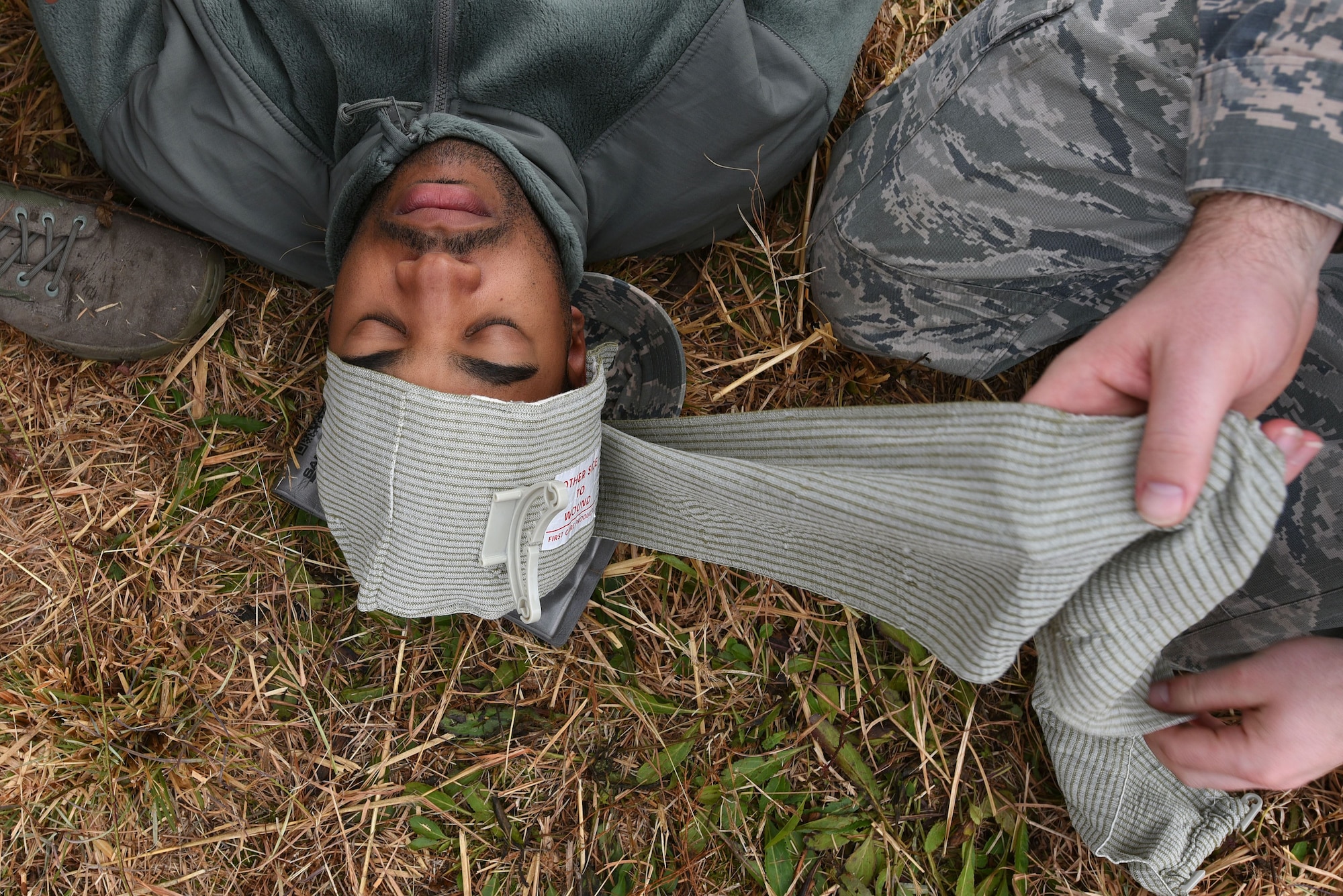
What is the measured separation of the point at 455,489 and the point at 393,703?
3.67ft

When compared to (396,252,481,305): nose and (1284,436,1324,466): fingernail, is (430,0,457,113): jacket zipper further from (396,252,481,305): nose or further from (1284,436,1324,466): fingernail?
(1284,436,1324,466): fingernail

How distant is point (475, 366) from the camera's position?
180 cm

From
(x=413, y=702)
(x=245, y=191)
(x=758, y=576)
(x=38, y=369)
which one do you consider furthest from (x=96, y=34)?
(x=758, y=576)

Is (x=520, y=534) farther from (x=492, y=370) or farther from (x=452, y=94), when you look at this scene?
(x=452, y=94)

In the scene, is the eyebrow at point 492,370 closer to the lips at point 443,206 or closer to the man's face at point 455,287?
the man's face at point 455,287

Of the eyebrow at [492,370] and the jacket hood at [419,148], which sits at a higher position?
the jacket hood at [419,148]

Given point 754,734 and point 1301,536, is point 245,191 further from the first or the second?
point 1301,536

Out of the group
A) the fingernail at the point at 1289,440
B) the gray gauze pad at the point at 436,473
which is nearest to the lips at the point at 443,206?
the gray gauze pad at the point at 436,473

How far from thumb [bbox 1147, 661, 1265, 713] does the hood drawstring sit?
7.38 feet

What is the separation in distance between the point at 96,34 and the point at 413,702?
2042 millimetres

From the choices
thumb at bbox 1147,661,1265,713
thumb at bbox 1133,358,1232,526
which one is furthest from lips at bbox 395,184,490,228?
thumb at bbox 1147,661,1265,713

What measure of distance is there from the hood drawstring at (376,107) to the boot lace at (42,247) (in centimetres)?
99

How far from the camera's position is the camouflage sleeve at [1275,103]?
1366mm

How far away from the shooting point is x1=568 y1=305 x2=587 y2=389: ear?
2.07m
